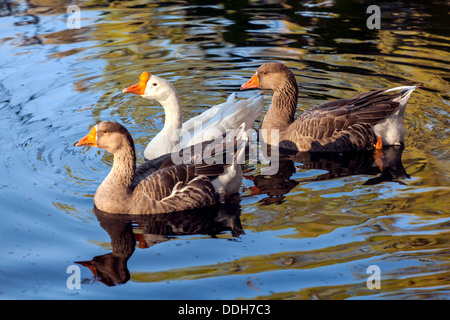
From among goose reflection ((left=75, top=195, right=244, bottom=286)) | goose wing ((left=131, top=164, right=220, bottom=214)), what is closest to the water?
goose reflection ((left=75, top=195, right=244, bottom=286))

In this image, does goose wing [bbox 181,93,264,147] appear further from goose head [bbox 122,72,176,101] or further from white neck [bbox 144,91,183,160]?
goose head [bbox 122,72,176,101]

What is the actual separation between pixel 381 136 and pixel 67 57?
7.03m

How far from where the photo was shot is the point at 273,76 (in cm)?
1031

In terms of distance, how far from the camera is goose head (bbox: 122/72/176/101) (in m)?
9.41

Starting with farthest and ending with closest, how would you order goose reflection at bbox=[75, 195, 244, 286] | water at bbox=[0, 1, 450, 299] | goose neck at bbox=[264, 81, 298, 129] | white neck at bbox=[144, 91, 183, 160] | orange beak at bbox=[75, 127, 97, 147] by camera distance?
goose neck at bbox=[264, 81, 298, 129] → white neck at bbox=[144, 91, 183, 160] → orange beak at bbox=[75, 127, 97, 147] → goose reflection at bbox=[75, 195, 244, 286] → water at bbox=[0, 1, 450, 299]

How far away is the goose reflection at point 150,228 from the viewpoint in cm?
660

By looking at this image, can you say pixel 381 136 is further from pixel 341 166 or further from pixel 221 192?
pixel 221 192

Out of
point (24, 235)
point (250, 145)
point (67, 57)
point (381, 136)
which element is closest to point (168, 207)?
point (24, 235)

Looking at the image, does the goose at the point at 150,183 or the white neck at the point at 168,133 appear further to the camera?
the white neck at the point at 168,133

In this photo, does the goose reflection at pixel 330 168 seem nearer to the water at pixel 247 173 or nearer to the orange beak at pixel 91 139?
the water at pixel 247 173

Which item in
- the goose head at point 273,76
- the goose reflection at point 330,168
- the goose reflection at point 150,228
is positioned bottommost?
the goose reflection at point 330,168

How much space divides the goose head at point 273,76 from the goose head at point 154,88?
1683mm

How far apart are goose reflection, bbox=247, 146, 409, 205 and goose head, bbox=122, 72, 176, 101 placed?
6.40 feet

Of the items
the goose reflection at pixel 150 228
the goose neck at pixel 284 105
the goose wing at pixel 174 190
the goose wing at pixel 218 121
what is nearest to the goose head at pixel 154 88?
the goose wing at pixel 218 121
